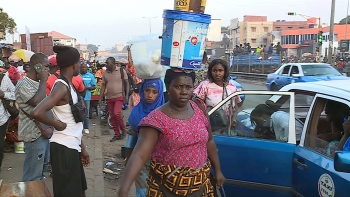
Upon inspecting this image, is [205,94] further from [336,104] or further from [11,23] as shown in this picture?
[11,23]

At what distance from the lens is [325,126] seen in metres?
3.72

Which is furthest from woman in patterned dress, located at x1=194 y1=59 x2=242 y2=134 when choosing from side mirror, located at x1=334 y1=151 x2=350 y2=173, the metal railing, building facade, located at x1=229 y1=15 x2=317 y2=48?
building facade, located at x1=229 y1=15 x2=317 y2=48

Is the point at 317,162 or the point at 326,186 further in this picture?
the point at 317,162

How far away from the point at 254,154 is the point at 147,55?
4.48ft

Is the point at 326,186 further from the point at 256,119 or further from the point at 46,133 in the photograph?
the point at 46,133

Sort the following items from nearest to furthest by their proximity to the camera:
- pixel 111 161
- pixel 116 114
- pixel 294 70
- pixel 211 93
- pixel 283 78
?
pixel 211 93, pixel 111 161, pixel 116 114, pixel 294 70, pixel 283 78

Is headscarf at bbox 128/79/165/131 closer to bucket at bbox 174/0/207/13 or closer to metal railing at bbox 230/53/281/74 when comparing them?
bucket at bbox 174/0/207/13

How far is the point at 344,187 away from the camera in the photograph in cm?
275

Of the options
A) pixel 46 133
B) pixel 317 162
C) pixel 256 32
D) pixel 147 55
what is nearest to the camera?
pixel 317 162

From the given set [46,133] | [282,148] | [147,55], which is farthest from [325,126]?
[46,133]

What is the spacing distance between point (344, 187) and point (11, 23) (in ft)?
116

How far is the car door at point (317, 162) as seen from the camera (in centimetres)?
285

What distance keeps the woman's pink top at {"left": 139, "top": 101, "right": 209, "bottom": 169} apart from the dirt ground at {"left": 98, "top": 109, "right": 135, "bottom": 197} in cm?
274

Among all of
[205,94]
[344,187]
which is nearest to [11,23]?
[205,94]
